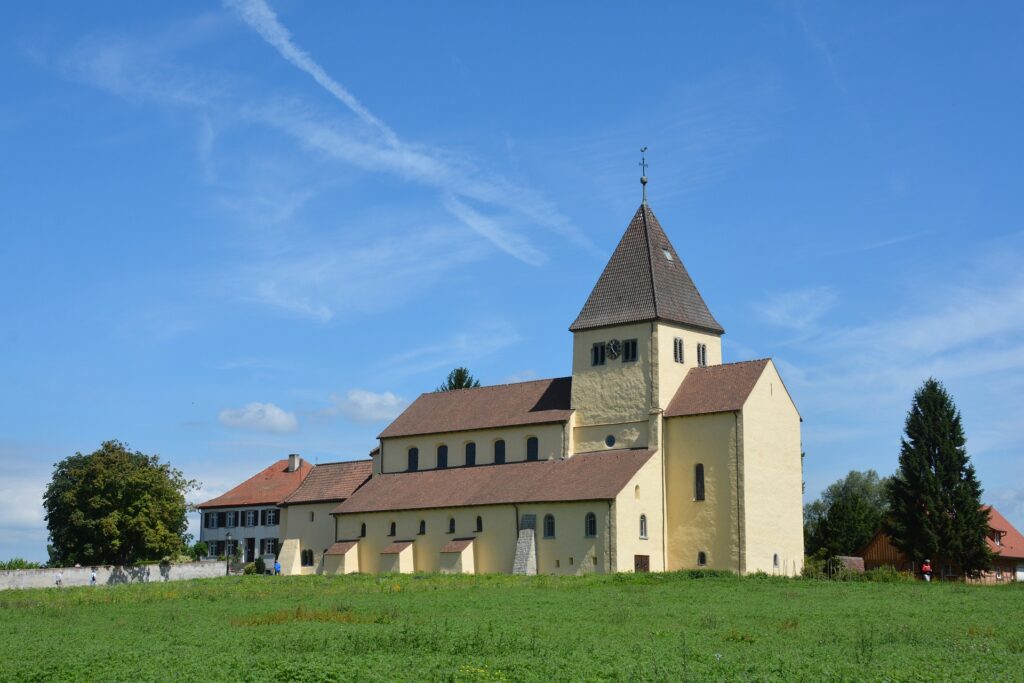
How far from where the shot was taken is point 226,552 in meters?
85.8

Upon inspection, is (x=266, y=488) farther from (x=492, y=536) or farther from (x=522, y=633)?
(x=522, y=633)

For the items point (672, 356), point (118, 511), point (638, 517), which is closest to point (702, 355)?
point (672, 356)

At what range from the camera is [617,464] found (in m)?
56.8

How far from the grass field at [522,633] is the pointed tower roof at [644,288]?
55.2 ft

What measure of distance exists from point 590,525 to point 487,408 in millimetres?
12676

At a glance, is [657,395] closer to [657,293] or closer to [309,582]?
[657,293]

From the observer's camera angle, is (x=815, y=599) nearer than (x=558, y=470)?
Yes

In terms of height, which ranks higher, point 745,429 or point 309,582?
point 745,429

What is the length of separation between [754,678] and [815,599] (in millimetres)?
19896

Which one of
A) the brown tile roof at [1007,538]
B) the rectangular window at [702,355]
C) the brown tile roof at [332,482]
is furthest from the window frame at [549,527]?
the brown tile roof at [1007,538]

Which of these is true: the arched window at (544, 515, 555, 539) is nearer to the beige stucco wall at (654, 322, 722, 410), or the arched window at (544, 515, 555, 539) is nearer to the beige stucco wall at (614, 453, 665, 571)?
the beige stucco wall at (614, 453, 665, 571)

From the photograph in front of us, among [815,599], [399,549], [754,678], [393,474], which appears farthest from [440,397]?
[754,678]

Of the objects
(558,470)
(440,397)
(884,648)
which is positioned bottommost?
(884,648)

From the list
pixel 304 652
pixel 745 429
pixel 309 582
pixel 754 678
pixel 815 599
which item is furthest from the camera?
pixel 745 429
